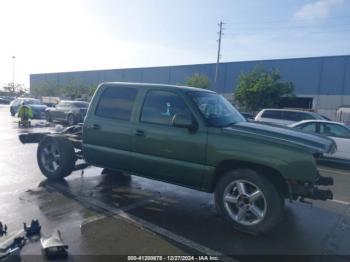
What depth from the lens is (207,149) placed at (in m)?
4.45

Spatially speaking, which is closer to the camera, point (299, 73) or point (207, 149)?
point (207, 149)

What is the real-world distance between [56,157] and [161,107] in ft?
8.93

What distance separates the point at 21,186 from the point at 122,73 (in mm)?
63741

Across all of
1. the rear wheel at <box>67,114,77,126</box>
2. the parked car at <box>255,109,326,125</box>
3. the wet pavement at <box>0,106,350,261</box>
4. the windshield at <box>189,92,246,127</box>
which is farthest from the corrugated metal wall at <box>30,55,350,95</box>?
the windshield at <box>189,92,246,127</box>

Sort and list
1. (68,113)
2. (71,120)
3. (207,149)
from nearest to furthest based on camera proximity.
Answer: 1. (207,149)
2. (71,120)
3. (68,113)

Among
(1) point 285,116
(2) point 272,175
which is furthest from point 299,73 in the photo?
(2) point 272,175

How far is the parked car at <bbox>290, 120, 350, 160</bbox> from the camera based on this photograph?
33.5 ft

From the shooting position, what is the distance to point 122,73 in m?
67.8

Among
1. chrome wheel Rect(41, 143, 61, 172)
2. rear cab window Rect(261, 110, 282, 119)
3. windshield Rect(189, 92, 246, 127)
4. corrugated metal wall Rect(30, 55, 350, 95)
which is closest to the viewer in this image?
windshield Rect(189, 92, 246, 127)

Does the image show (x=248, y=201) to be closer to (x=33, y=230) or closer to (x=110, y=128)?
(x=110, y=128)

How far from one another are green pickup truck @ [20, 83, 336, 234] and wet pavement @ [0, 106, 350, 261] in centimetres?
43

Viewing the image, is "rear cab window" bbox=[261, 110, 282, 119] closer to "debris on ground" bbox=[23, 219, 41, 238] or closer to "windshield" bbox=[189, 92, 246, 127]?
"windshield" bbox=[189, 92, 246, 127]

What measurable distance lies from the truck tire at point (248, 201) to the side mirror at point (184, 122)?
32.0 inches

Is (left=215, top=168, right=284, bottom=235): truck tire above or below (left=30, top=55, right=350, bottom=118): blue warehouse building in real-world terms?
below
